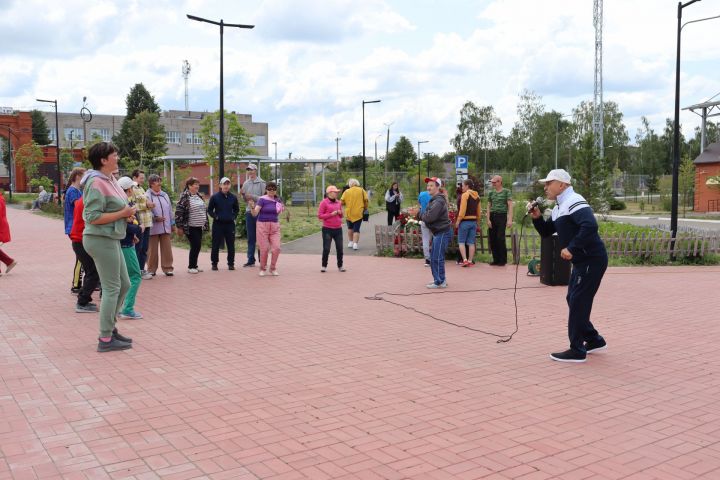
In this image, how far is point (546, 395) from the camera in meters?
5.58

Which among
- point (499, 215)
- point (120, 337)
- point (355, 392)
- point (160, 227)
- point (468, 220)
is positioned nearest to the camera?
point (355, 392)

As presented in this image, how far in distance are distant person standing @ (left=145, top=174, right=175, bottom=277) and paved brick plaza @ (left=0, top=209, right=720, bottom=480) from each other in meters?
2.39

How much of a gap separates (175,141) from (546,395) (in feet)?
343

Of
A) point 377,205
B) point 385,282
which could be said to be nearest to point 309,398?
point 385,282

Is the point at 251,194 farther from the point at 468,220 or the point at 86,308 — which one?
the point at 86,308

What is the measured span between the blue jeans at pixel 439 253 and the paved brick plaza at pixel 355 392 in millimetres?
1005

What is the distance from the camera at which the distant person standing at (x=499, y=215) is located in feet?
45.0

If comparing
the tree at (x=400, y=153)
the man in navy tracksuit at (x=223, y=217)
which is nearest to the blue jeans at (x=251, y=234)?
the man in navy tracksuit at (x=223, y=217)

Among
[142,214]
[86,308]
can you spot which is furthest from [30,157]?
[86,308]

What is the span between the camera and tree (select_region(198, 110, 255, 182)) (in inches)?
1332

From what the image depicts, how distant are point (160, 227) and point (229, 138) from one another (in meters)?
23.2

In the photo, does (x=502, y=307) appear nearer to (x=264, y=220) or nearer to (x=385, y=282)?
(x=385, y=282)

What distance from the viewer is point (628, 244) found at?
50.1ft

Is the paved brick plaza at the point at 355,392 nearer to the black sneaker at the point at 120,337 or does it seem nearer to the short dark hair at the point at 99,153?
the black sneaker at the point at 120,337
